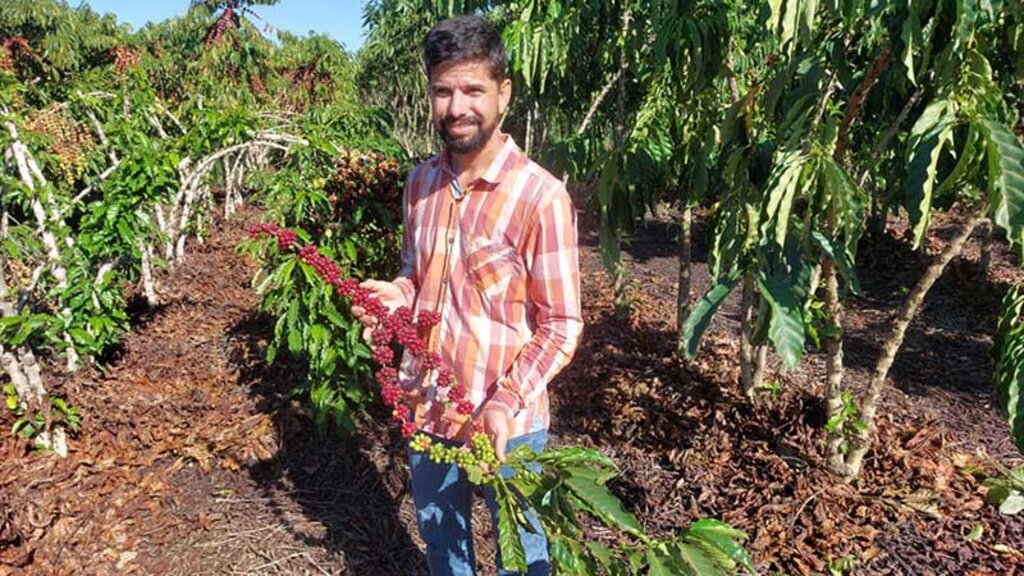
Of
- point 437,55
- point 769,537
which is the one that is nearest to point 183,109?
point 437,55

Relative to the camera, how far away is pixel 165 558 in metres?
2.38

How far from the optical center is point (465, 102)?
1293 mm

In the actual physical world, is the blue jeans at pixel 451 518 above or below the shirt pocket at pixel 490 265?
below

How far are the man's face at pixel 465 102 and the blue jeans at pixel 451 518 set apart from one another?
2.38 feet

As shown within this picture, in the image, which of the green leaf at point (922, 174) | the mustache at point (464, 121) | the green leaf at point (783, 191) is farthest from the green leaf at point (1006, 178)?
the mustache at point (464, 121)

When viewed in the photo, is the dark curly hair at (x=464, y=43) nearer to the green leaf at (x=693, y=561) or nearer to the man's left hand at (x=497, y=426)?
the man's left hand at (x=497, y=426)

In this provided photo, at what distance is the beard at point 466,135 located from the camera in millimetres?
1312

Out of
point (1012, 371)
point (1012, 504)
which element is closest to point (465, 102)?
point (1012, 371)

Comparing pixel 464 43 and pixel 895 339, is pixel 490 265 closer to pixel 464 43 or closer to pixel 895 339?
pixel 464 43

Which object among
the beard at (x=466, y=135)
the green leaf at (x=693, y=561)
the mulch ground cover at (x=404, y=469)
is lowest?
the mulch ground cover at (x=404, y=469)

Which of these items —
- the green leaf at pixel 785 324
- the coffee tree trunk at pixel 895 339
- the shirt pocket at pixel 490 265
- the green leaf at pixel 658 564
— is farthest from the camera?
the coffee tree trunk at pixel 895 339

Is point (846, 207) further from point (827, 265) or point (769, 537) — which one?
point (769, 537)

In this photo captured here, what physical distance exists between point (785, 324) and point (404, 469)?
6.46 ft

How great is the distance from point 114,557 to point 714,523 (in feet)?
7.70
